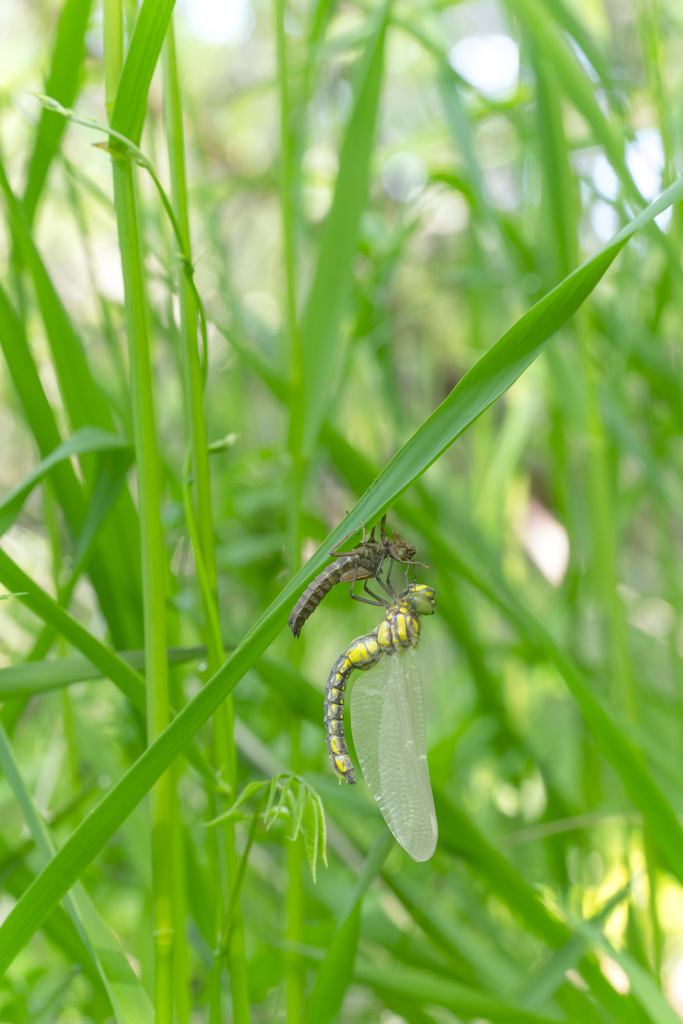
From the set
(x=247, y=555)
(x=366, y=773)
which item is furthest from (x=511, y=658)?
(x=366, y=773)

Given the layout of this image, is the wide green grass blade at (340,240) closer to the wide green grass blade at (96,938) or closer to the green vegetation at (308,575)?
the green vegetation at (308,575)

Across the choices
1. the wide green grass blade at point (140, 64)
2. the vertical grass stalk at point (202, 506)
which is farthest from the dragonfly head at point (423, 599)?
the wide green grass blade at point (140, 64)

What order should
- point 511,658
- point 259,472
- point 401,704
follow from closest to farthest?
1. point 401,704
2. point 511,658
3. point 259,472

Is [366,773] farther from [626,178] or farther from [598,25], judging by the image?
[598,25]

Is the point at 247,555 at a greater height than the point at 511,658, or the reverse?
the point at 247,555

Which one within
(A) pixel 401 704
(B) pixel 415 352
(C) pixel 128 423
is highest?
(B) pixel 415 352

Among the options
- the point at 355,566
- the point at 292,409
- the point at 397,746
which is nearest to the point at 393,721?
the point at 397,746

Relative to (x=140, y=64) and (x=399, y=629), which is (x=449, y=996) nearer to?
(x=399, y=629)
